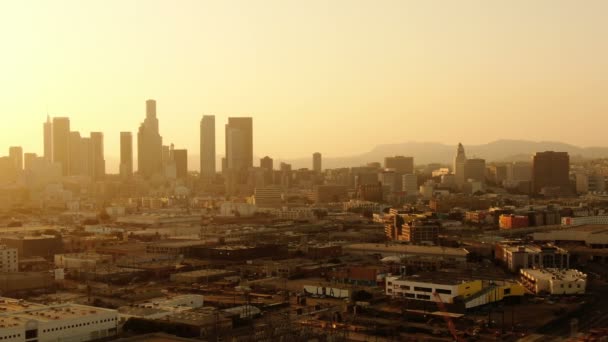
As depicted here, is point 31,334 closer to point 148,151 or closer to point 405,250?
point 405,250

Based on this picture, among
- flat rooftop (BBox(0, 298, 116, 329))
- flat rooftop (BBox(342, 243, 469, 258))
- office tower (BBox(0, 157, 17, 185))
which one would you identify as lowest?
flat rooftop (BBox(342, 243, 469, 258))

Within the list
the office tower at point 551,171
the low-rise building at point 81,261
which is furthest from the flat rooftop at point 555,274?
the office tower at point 551,171

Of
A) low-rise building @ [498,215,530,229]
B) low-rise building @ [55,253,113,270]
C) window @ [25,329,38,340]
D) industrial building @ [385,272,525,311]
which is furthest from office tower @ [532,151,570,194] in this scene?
window @ [25,329,38,340]

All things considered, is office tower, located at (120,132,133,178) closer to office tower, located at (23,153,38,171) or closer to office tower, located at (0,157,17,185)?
office tower, located at (23,153,38,171)

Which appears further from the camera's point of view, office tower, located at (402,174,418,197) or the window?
office tower, located at (402,174,418,197)

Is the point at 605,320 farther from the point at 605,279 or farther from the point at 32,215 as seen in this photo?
the point at 32,215

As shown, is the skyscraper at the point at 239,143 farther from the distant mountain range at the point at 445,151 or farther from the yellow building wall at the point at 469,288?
the distant mountain range at the point at 445,151
